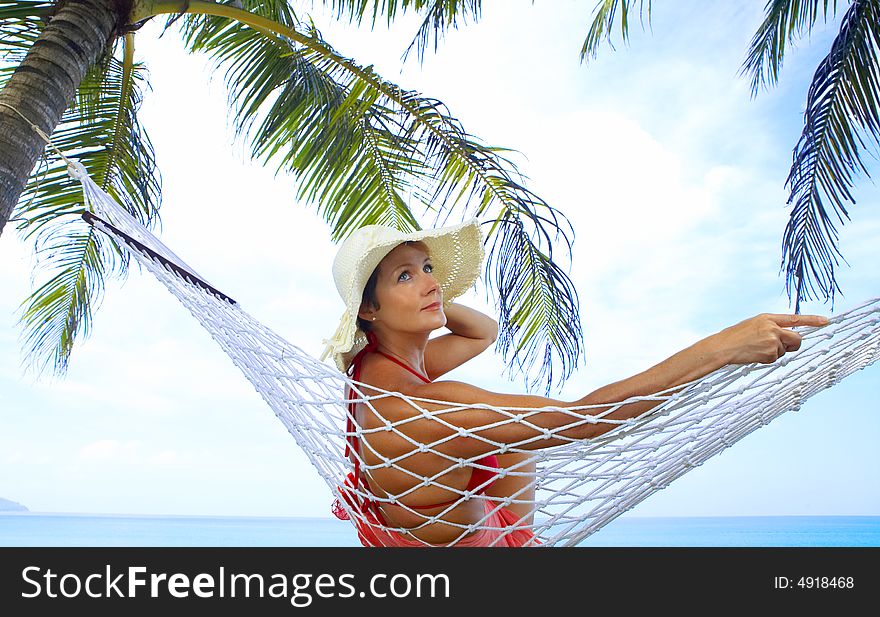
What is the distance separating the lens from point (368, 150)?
358 centimetres

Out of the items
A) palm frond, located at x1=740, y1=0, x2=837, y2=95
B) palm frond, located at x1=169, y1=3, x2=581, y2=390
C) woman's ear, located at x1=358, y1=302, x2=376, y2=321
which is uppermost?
palm frond, located at x1=740, y1=0, x2=837, y2=95

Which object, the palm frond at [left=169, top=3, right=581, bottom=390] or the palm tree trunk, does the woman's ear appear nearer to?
the palm tree trunk

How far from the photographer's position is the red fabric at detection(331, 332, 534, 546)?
151cm

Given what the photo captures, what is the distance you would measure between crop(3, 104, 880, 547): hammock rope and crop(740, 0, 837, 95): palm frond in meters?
2.67

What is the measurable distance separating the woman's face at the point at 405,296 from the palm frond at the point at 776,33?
287 centimetres

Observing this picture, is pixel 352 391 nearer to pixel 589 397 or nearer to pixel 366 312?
pixel 366 312

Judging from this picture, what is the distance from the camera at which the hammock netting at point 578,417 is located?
1.33m

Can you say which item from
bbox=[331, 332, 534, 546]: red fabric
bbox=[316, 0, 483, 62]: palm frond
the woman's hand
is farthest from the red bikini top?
bbox=[316, 0, 483, 62]: palm frond
